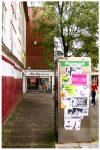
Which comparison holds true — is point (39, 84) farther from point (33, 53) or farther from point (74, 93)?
point (74, 93)

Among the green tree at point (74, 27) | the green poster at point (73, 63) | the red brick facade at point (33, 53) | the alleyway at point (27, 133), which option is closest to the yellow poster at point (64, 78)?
the green poster at point (73, 63)

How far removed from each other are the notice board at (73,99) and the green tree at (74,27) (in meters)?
9.34

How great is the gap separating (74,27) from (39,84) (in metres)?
13.6

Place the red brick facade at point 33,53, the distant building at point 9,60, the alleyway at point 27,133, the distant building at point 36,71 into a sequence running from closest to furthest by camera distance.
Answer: the alleyway at point 27,133
the distant building at point 9,60
the distant building at point 36,71
the red brick facade at point 33,53

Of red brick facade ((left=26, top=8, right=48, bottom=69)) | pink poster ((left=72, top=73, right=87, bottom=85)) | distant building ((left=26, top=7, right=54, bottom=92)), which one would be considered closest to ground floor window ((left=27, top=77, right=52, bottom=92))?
distant building ((left=26, top=7, right=54, bottom=92))

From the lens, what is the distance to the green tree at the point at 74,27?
14.6 meters

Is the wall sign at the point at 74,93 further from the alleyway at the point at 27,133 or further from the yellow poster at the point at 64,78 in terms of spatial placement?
the alleyway at the point at 27,133

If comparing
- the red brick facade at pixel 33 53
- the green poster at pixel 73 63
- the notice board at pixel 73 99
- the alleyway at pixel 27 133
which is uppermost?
the red brick facade at pixel 33 53

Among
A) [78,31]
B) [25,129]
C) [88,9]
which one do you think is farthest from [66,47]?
[25,129]

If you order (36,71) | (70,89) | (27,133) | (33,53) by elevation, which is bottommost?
(27,133)

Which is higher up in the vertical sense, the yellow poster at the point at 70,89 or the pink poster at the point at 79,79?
the pink poster at the point at 79,79

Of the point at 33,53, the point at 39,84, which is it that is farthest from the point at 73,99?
the point at 33,53

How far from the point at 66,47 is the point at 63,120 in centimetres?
1117

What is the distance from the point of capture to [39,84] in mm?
27578
